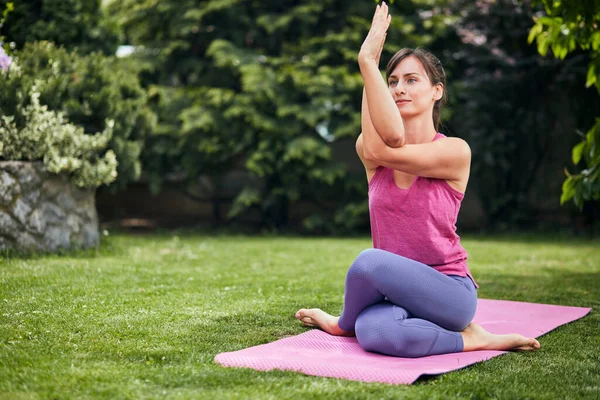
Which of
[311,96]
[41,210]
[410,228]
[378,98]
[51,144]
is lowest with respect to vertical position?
[41,210]

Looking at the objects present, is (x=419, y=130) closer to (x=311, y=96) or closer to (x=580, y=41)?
(x=580, y=41)

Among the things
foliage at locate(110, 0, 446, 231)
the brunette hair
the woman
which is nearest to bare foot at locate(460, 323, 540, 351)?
the woman

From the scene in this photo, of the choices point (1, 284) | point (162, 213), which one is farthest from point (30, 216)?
point (162, 213)

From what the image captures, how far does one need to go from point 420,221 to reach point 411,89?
574mm

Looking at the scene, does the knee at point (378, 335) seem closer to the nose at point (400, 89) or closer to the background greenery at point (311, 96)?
the nose at point (400, 89)

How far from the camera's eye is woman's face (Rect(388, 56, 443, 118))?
2939 millimetres

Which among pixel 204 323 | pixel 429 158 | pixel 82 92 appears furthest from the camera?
pixel 82 92

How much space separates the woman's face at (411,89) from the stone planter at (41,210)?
3525mm

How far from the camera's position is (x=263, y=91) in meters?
8.48

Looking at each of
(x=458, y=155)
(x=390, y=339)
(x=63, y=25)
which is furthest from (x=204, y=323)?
(x=63, y=25)

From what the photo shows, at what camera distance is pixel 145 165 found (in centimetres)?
876

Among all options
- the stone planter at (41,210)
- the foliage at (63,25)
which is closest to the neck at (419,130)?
the stone planter at (41,210)

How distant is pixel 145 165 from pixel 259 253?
291 centimetres

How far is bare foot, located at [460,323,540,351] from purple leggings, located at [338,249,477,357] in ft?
0.18
